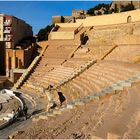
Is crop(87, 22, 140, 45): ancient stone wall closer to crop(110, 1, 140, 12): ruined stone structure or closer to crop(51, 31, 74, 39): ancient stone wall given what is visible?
crop(51, 31, 74, 39): ancient stone wall

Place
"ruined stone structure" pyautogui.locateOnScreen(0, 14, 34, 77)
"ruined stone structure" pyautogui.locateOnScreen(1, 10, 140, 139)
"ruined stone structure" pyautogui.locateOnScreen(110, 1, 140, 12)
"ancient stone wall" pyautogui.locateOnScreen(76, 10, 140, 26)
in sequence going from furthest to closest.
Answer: "ruined stone structure" pyautogui.locateOnScreen(110, 1, 140, 12) → "ancient stone wall" pyautogui.locateOnScreen(76, 10, 140, 26) → "ruined stone structure" pyautogui.locateOnScreen(0, 14, 34, 77) → "ruined stone structure" pyautogui.locateOnScreen(1, 10, 140, 139)

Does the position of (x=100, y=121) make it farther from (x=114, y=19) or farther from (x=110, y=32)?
(x=114, y=19)

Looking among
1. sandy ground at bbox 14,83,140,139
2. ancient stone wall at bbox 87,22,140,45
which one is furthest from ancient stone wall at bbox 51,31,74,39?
sandy ground at bbox 14,83,140,139

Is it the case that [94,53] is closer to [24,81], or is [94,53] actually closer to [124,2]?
[24,81]

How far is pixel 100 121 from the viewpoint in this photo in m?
9.33

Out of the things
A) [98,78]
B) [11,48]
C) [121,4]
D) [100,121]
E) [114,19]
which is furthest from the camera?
[121,4]

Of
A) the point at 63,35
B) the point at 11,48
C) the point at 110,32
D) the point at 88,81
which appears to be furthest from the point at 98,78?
the point at 11,48

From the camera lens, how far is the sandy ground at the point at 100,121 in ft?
26.5

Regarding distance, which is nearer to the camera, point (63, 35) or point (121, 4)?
point (63, 35)

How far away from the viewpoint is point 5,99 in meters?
20.4

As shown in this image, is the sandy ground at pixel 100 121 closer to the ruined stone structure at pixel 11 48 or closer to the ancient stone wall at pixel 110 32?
the ancient stone wall at pixel 110 32

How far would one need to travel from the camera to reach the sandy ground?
8.06 meters

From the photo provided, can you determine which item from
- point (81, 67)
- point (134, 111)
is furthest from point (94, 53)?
point (134, 111)

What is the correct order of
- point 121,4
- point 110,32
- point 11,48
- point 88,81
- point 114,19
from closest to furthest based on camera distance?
point 88,81 < point 110,32 < point 11,48 < point 114,19 < point 121,4
